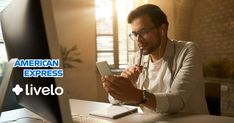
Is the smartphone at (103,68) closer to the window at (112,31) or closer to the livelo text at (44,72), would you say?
the livelo text at (44,72)

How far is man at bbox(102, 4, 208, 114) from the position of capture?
0.92m

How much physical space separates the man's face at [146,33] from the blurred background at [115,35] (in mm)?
2136

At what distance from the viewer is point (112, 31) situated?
395 centimetres

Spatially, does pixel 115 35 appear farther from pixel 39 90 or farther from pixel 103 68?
pixel 39 90

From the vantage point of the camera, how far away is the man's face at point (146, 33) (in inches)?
51.1

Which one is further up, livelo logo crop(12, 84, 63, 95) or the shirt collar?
the shirt collar

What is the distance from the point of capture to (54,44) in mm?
492

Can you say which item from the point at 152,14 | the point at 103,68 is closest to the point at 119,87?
the point at 103,68

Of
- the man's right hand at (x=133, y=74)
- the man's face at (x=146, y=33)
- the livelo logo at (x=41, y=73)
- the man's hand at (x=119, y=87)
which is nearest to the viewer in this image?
the livelo logo at (x=41, y=73)

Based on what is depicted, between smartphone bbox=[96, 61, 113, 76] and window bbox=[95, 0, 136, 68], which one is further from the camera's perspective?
window bbox=[95, 0, 136, 68]

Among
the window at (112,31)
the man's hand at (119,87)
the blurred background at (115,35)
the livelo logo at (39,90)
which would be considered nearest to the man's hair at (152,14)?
the man's hand at (119,87)

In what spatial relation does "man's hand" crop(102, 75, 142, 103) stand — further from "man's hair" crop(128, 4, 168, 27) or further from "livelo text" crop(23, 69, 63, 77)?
"man's hair" crop(128, 4, 168, 27)

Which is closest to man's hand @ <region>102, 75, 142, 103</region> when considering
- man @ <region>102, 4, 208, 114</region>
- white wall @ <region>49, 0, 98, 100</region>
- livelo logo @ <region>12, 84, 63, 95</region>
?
man @ <region>102, 4, 208, 114</region>

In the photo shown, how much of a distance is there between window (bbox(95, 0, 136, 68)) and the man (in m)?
2.41
